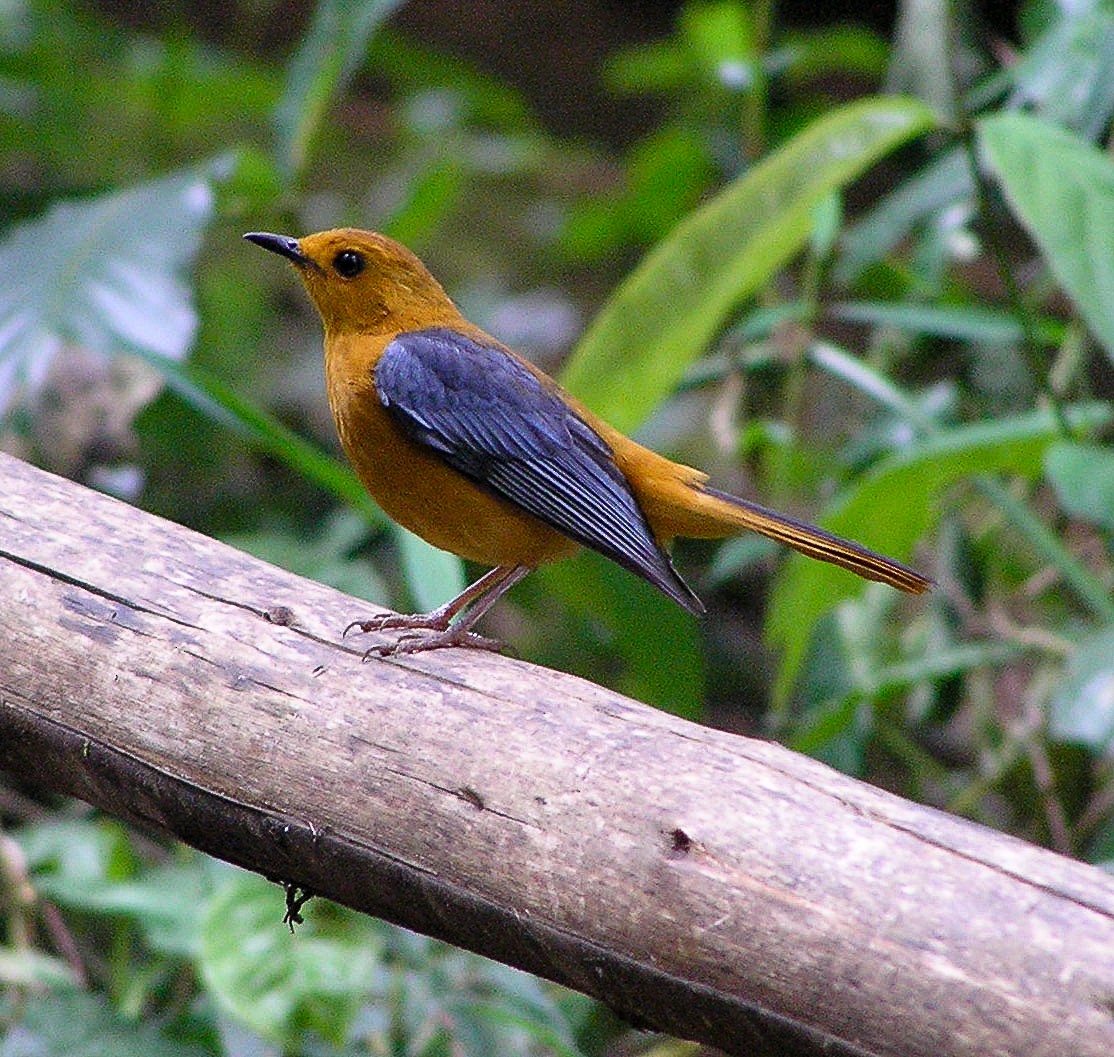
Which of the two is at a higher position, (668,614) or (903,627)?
(668,614)

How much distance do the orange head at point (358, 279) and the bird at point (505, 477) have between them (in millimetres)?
85

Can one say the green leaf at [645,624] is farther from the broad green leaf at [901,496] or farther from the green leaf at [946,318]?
the green leaf at [946,318]

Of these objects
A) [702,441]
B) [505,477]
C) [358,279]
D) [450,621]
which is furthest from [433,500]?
[702,441]

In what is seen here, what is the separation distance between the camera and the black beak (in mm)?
3479

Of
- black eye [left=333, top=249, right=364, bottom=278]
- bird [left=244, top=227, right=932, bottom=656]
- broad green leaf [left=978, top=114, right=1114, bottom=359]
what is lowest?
bird [left=244, top=227, right=932, bottom=656]

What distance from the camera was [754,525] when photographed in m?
3.02

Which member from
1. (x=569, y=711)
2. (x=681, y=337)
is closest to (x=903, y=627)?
(x=681, y=337)

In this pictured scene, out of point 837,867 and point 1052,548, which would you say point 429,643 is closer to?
point 837,867

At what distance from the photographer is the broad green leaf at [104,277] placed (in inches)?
153

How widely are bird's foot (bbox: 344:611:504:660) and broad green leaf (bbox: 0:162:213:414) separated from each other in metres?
1.19

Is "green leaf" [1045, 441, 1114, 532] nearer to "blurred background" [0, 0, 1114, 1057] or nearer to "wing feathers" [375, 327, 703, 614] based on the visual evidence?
"blurred background" [0, 0, 1114, 1057]

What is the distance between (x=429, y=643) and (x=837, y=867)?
97 cm

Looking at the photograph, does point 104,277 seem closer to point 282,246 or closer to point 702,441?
point 282,246

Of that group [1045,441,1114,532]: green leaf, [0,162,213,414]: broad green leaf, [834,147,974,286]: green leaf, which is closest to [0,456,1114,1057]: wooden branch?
[0,162,213,414]: broad green leaf
